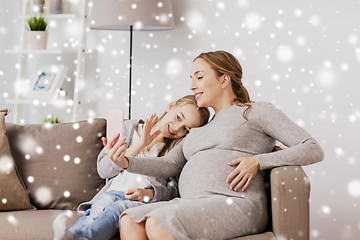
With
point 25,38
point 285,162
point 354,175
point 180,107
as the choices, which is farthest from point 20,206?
point 354,175

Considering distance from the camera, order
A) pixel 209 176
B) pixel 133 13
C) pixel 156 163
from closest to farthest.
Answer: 1. pixel 209 176
2. pixel 156 163
3. pixel 133 13

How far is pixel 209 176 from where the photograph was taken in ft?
6.05

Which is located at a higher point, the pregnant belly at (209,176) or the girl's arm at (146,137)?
the girl's arm at (146,137)

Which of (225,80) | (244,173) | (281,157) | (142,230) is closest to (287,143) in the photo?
(281,157)

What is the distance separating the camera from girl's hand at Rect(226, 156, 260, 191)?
1781 mm

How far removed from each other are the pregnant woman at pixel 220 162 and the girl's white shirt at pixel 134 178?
0.11 meters

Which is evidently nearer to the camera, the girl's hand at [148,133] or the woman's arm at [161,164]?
the woman's arm at [161,164]

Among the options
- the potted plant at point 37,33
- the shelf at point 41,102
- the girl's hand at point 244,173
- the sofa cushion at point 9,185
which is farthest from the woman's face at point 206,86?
the potted plant at point 37,33

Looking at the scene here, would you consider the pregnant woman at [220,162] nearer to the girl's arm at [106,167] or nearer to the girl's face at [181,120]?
the girl's face at [181,120]

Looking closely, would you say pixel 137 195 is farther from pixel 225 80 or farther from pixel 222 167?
pixel 225 80

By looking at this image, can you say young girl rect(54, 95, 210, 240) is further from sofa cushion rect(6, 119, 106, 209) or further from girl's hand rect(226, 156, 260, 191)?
girl's hand rect(226, 156, 260, 191)

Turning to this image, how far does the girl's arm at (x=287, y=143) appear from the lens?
1796 mm

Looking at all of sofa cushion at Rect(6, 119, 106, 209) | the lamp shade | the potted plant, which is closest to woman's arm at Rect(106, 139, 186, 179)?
sofa cushion at Rect(6, 119, 106, 209)

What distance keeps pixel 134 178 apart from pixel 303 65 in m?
1.07
